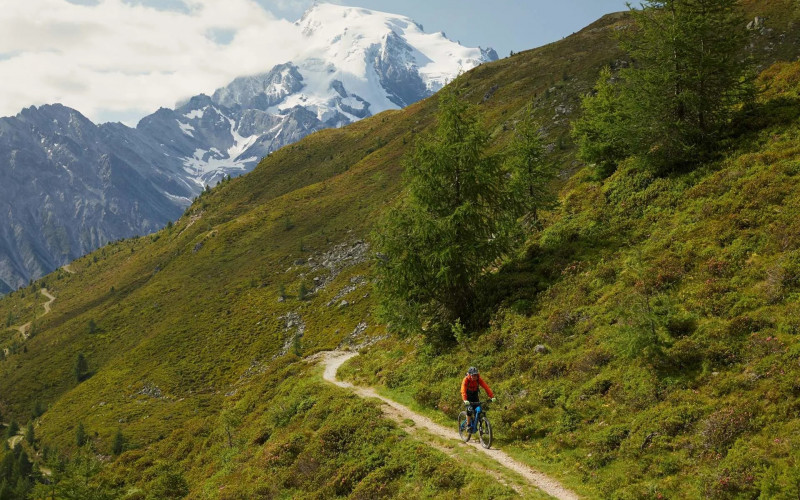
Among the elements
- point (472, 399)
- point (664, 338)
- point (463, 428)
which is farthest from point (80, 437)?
point (664, 338)

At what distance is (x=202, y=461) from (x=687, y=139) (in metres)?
38.8

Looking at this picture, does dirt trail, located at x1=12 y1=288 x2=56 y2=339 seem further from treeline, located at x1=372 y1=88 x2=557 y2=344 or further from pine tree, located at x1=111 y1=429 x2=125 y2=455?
treeline, located at x1=372 y1=88 x2=557 y2=344

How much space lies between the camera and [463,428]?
16.9 metres

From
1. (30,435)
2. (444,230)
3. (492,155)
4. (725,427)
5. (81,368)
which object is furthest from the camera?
(81,368)

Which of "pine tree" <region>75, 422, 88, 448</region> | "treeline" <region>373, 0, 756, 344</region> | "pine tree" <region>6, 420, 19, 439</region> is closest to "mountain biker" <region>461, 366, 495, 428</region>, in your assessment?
"treeline" <region>373, 0, 756, 344</region>

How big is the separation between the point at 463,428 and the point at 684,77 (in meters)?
18.2

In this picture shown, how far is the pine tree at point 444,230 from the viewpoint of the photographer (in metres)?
24.5

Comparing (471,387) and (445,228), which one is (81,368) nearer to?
(445,228)

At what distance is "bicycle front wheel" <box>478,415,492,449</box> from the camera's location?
1570 cm

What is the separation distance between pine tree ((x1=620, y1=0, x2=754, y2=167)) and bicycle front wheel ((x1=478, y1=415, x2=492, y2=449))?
53.3 feet

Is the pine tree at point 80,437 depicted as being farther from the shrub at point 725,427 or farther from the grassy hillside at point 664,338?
the shrub at point 725,427

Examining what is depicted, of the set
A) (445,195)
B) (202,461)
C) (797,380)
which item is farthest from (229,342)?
(797,380)

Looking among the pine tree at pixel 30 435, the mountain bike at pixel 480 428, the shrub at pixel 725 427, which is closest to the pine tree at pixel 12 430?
the pine tree at pixel 30 435

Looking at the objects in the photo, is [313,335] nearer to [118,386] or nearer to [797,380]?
[118,386]
